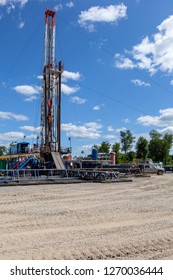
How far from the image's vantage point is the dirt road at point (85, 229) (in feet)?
18.2

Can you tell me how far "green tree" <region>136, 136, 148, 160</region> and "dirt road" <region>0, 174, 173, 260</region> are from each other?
7449cm

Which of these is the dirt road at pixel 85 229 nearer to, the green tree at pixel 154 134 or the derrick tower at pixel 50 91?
the derrick tower at pixel 50 91

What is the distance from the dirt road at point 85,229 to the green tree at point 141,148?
244 ft

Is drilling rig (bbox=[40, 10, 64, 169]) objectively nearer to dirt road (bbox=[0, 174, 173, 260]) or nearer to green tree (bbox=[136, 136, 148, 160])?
dirt road (bbox=[0, 174, 173, 260])

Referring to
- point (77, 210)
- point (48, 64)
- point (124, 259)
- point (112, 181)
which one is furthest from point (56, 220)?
Answer: point (48, 64)

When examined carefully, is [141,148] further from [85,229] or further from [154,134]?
[85,229]

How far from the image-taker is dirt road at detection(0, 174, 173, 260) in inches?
218

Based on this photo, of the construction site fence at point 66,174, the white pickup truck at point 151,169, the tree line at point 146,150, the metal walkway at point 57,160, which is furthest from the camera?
the tree line at point 146,150

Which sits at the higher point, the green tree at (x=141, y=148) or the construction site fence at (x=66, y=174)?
the green tree at (x=141, y=148)

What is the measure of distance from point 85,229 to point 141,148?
80.2m

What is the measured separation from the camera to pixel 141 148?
86188 millimetres

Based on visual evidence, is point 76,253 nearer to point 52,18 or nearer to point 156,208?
point 156,208

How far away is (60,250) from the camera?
220 inches

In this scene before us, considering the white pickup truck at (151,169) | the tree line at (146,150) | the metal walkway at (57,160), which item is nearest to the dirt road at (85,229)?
the metal walkway at (57,160)
